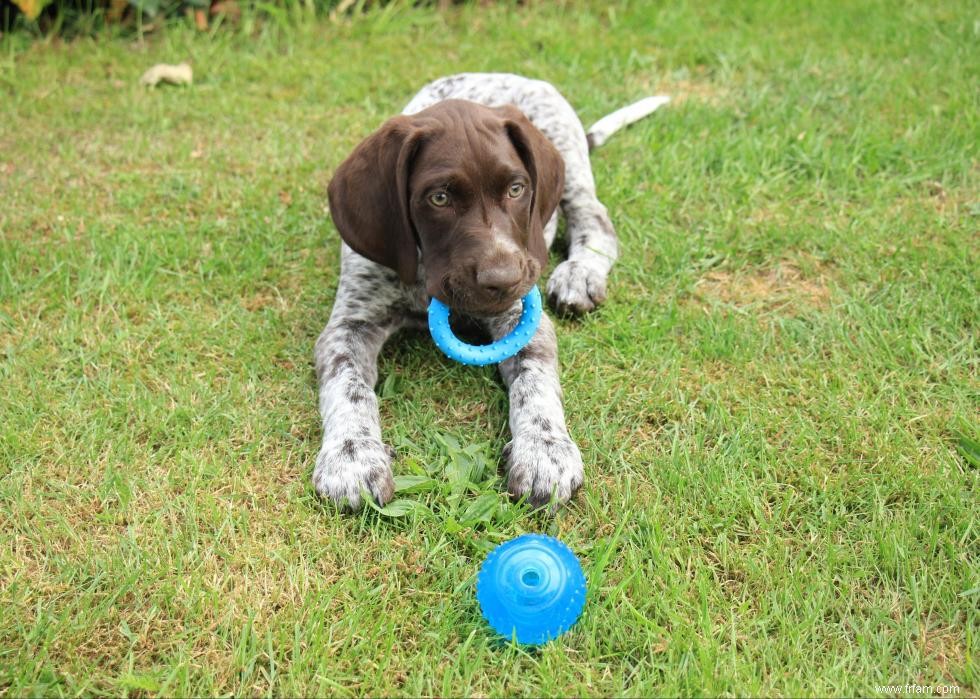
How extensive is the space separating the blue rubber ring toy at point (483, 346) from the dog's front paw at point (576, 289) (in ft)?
1.85

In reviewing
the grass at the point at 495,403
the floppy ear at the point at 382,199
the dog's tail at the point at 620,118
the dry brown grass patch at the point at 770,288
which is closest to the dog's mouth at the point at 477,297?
the floppy ear at the point at 382,199

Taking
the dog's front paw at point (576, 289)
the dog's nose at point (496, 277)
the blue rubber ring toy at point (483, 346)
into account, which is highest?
the dog's nose at point (496, 277)

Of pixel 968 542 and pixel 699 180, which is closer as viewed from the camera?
pixel 968 542

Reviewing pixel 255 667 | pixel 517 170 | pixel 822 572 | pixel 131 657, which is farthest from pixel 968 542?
pixel 131 657

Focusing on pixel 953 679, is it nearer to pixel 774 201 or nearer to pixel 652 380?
pixel 652 380

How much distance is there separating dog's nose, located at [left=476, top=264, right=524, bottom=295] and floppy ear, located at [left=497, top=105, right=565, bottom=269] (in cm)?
39

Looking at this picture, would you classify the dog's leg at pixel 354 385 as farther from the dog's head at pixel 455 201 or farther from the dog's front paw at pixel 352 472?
the dog's head at pixel 455 201

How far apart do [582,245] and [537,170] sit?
0.87 metres

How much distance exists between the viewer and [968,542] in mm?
3129

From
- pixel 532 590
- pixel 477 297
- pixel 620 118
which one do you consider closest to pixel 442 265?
pixel 477 297

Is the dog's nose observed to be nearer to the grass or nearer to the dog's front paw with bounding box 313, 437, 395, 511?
the grass

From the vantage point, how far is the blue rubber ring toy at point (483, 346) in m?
3.54

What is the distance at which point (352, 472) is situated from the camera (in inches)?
129

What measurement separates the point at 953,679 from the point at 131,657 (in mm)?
2324
